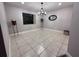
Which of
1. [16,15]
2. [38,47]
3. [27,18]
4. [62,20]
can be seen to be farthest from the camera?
[27,18]

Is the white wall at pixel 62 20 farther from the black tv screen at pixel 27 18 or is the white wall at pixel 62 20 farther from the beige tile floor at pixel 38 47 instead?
the beige tile floor at pixel 38 47

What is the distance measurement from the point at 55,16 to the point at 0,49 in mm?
5643

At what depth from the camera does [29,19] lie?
5.97 m

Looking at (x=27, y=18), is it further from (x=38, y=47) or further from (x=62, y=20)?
(x=38, y=47)

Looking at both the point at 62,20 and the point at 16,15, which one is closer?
the point at 16,15

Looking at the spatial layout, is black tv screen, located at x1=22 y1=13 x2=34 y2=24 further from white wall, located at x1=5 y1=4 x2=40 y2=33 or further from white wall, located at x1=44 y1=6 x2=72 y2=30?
white wall, located at x1=44 y1=6 x2=72 y2=30

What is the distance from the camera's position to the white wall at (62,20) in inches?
182

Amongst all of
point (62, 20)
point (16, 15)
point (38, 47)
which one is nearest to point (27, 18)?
point (16, 15)

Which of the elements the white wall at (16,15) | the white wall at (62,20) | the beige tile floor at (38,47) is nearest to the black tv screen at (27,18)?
the white wall at (16,15)

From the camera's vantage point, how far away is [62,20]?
16.8 ft

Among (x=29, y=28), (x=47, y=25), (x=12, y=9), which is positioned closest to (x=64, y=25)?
(x=47, y=25)

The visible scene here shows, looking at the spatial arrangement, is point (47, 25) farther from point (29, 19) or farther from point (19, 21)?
point (19, 21)

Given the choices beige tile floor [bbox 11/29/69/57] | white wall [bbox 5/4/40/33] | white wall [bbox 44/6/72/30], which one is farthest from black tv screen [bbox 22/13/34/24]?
beige tile floor [bbox 11/29/69/57]

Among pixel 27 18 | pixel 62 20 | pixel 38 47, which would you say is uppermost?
pixel 27 18
